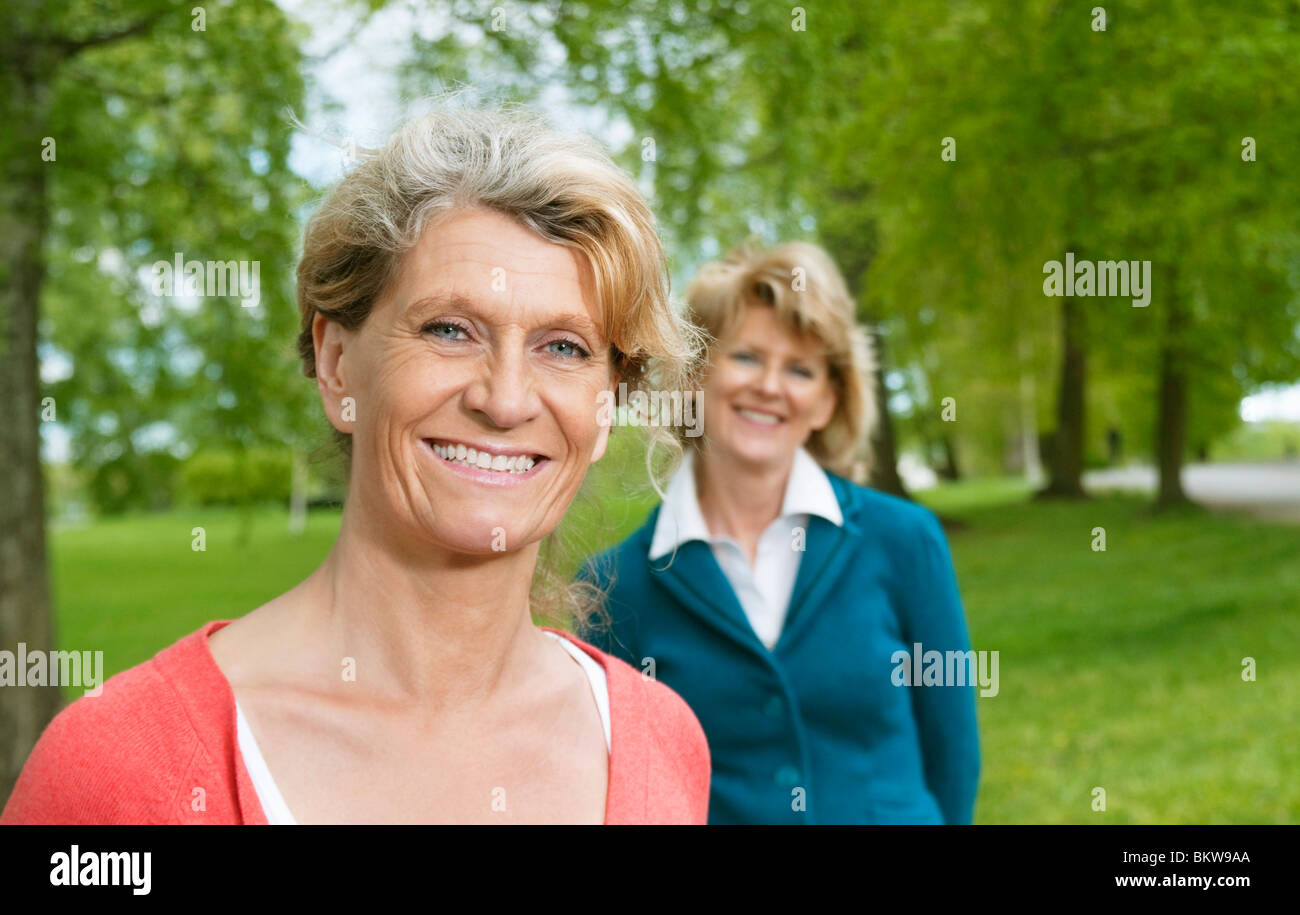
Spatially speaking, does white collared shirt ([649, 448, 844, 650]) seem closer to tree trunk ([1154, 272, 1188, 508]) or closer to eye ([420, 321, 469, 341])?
eye ([420, 321, 469, 341])

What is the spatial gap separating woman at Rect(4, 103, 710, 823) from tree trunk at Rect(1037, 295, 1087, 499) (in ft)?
67.6

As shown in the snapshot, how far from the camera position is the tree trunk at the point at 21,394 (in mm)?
6578

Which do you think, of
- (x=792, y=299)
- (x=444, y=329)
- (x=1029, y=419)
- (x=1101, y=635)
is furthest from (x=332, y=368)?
(x=1029, y=419)

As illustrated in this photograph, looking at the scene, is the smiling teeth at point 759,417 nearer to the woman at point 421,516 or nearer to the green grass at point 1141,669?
the woman at point 421,516

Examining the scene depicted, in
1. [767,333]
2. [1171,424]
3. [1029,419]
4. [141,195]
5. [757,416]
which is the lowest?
[757,416]

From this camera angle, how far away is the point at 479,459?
184 centimetres

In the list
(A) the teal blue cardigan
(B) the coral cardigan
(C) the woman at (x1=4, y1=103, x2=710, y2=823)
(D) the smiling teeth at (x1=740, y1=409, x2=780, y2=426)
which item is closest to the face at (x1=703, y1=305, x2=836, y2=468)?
(D) the smiling teeth at (x1=740, y1=409, x2=780, y2=426)

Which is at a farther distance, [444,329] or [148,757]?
[444,329]

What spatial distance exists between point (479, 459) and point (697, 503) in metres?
1.76

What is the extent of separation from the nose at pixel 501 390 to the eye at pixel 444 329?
0.06 m

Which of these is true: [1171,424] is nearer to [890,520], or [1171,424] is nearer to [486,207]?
[890,520]

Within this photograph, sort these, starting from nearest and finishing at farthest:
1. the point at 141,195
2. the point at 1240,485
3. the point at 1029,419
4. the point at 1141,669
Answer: the point at 141,195 → the point at 1141,669 → the point at 1240,485 → the point at 1029,419

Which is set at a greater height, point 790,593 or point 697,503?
point 697,503

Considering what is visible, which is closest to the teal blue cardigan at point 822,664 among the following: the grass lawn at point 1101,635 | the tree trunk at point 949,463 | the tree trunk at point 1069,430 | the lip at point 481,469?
the grass lawn at point 1101,635
